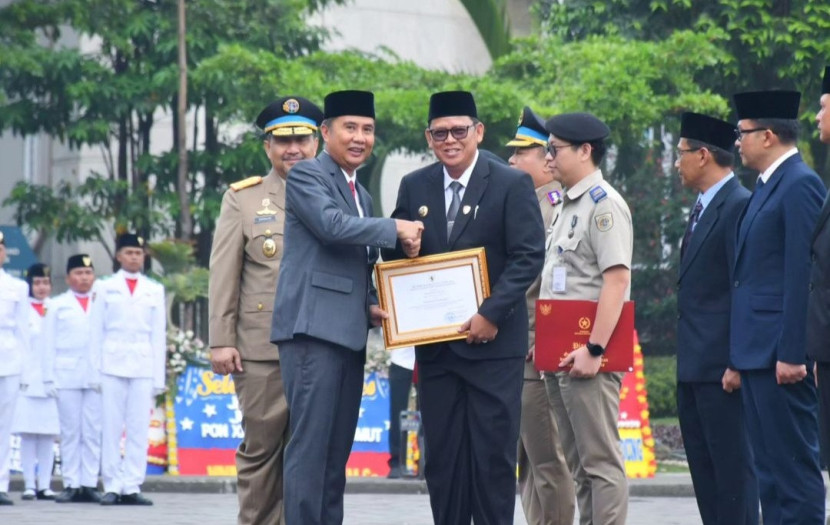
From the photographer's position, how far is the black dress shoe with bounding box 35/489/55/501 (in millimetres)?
14336

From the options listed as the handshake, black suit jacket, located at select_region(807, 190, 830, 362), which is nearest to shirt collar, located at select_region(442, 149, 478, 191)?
the handshake

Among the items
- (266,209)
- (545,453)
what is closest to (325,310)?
(266,209)

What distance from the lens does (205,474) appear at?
50.5 feet

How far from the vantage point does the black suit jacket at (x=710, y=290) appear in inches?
318

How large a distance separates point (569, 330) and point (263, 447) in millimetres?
1633

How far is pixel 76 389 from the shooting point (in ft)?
46.9

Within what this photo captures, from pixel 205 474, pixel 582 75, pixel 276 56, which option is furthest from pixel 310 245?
pixel 276 56

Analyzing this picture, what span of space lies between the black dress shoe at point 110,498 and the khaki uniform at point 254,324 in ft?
18.0

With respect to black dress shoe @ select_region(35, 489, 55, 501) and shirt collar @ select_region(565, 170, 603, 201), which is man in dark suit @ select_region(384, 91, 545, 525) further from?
black dress shoe @ select_region(35, 489, 55, 501)

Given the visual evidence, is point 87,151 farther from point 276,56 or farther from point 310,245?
point 310,245

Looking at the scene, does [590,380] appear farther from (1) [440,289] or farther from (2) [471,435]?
(1) [440,289]

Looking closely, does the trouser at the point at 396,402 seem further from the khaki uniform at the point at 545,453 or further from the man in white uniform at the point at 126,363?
the khaki uniform at the point at 545,453

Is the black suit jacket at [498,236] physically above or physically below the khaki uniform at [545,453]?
above

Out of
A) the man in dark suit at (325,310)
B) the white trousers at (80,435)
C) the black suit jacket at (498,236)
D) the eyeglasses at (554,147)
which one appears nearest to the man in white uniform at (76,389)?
the white trousers at (80,435)
